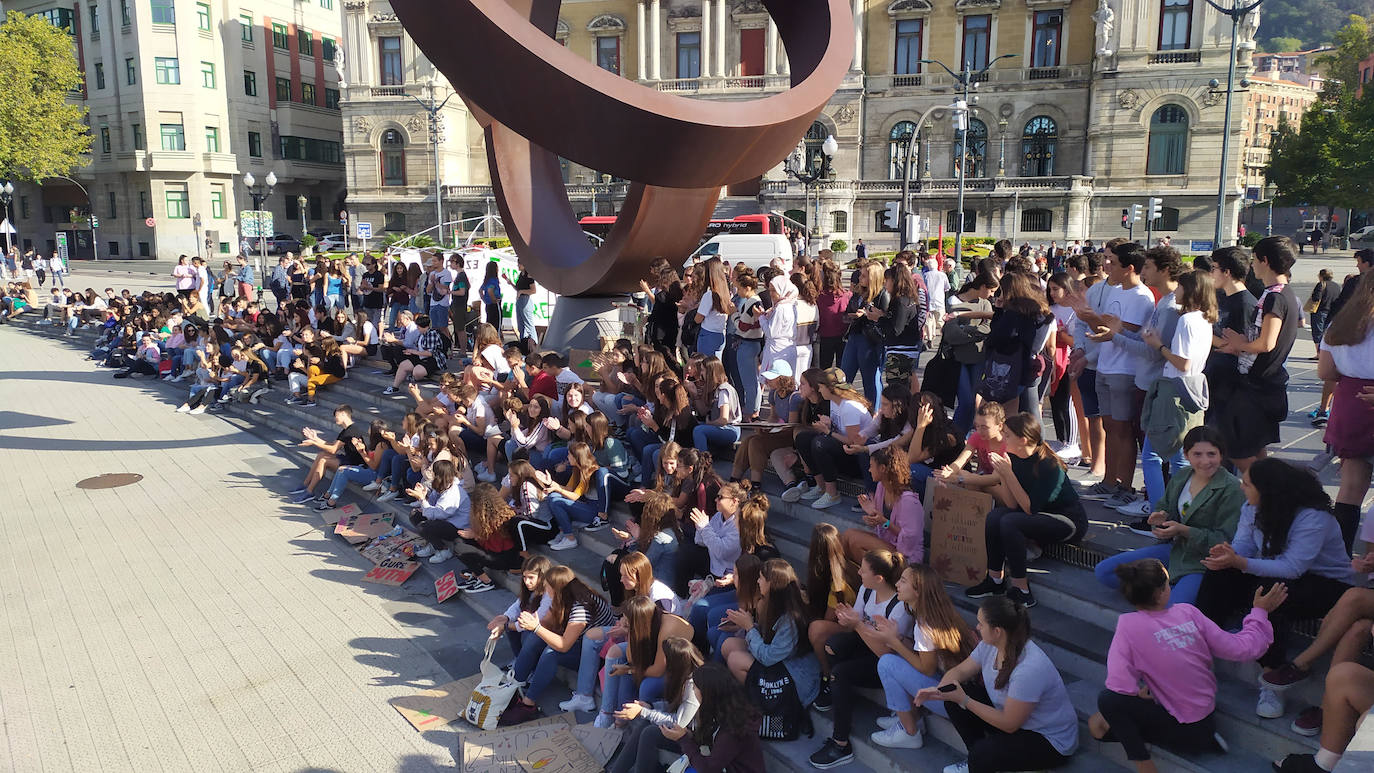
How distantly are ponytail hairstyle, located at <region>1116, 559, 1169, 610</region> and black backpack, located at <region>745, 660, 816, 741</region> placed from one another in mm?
1907

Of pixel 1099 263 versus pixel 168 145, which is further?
pixel 168 145

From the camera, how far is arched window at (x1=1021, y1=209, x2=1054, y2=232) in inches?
1742

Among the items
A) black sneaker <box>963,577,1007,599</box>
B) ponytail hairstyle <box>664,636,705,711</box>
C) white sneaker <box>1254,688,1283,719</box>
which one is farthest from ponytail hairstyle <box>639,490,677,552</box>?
white sneaker <box>1254,688,1283,719</box>

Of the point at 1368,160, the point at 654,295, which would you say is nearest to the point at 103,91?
the point at 654,295

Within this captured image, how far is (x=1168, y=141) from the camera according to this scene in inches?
1727

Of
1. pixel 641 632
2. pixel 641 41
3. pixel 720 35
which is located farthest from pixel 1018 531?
pixel 641 41

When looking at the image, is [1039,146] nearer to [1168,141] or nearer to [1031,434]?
[1168,141]

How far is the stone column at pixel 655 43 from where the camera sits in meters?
50.4

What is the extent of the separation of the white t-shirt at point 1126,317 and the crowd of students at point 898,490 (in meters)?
0.02

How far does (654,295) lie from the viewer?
424 inches

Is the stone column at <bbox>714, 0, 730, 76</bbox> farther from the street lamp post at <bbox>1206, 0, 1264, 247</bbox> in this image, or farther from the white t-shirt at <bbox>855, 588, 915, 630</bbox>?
the white t-shirt at <bbox>855, 588, 915, 630</bbox>

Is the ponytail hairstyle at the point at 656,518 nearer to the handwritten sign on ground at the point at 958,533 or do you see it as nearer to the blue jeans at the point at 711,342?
the handwritten sign on ground at the point at 958,533

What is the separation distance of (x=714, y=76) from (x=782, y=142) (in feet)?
139

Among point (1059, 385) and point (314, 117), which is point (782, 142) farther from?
point (314, 117)
